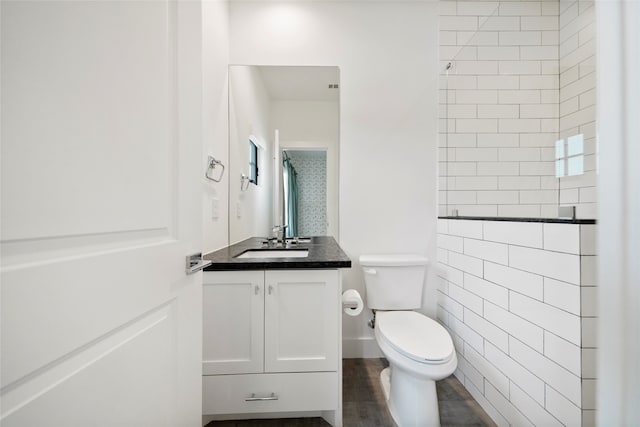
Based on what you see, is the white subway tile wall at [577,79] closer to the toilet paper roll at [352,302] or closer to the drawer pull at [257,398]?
the toilet paper roll at [352,302]

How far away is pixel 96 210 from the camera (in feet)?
1.61

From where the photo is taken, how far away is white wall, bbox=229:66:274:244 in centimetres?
195

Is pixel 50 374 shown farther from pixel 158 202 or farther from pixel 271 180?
pixel 271 180

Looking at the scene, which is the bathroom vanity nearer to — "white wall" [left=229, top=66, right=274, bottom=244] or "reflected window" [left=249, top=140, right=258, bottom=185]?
"white wall" [left=229, top=66, right=274, bottom=244]

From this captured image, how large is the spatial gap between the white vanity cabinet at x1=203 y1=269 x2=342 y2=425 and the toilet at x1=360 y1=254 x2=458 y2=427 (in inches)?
13.4

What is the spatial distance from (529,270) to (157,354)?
1.41 meters

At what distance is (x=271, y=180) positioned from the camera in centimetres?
205

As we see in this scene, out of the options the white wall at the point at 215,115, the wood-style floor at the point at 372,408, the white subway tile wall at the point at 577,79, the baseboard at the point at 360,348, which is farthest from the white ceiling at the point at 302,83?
the wood-style floor at the point at 372,408

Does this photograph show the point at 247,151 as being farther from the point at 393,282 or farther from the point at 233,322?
the point at 393,282

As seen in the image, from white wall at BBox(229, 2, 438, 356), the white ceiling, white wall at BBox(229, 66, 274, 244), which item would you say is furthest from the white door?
white wall at BBox(229, 2, 438, 356)

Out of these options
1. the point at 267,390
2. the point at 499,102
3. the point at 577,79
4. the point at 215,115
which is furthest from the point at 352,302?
the point at 577,79

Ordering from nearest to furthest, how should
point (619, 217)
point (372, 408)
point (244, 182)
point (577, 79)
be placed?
1. point (619, 217)
2. point (372, 408)
3. point (577, 79)
4. point (244, 182)

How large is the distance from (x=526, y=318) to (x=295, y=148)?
5.46 feet

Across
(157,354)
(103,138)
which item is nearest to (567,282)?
(157,354)
